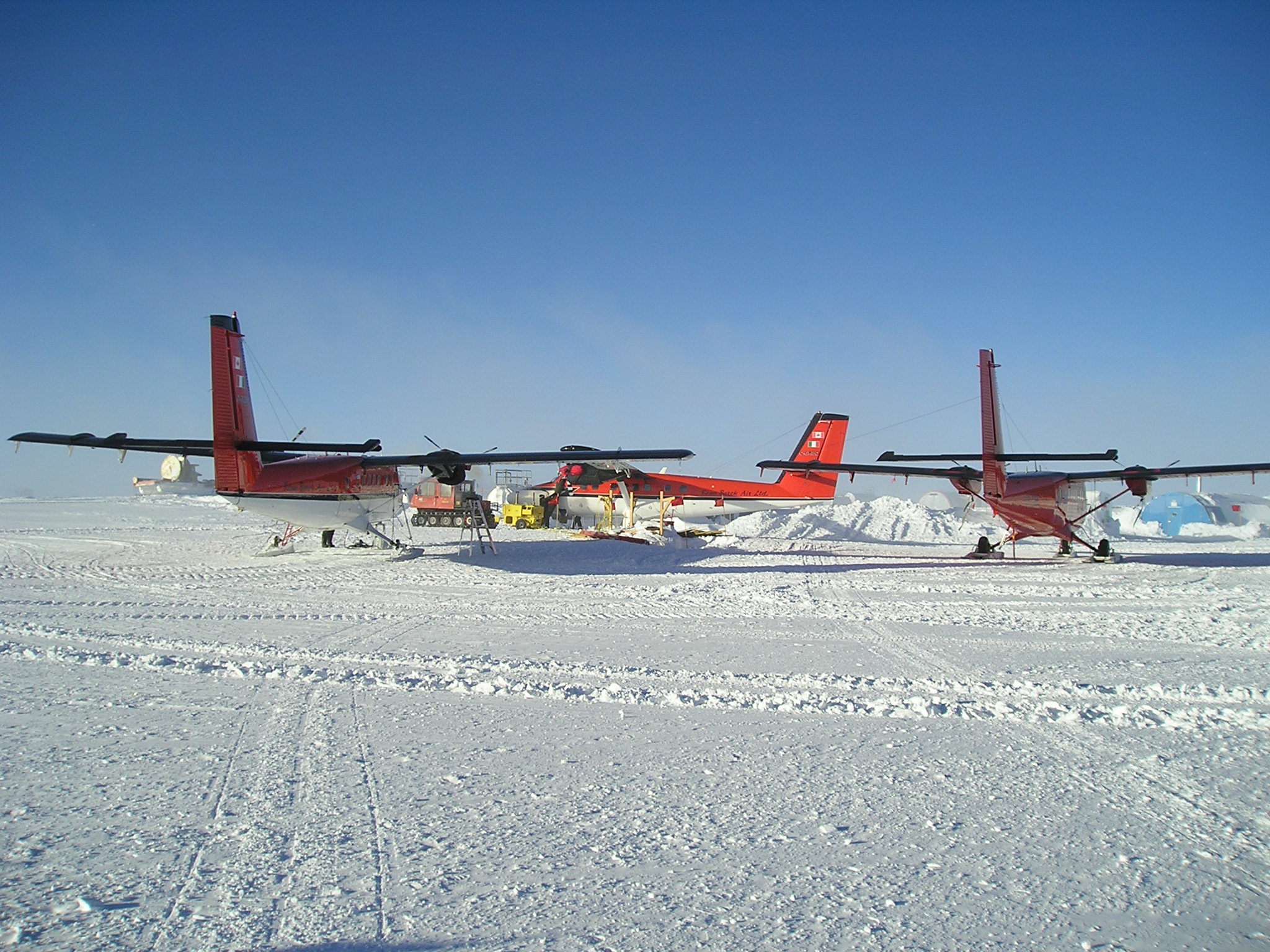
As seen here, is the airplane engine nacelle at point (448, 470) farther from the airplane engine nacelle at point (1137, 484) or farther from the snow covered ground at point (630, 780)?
the airplane engine nacelle at point (1137, 484)

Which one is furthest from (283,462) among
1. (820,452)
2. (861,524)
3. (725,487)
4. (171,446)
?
(861,524)

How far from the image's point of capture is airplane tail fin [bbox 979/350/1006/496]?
17.8 m

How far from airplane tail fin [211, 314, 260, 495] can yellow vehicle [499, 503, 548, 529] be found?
20.5 m

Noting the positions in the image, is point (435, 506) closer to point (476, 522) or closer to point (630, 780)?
point (476, 522)

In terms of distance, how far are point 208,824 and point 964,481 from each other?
21.2 m

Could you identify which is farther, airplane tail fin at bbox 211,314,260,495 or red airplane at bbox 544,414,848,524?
red airplane at bbox 544,414,848,524

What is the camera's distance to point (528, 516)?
36.2m

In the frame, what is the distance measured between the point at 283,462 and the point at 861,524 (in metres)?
26.2

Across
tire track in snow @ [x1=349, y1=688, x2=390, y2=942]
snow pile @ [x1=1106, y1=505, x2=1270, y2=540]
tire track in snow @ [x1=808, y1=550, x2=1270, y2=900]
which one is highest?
tire track in snow @ [x1=349, y1=688, x2=390, y2=942]

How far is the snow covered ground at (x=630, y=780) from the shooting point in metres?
2.80

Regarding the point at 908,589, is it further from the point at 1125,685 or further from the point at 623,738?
the point at 623,738

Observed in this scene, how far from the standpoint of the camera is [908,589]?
507 inches

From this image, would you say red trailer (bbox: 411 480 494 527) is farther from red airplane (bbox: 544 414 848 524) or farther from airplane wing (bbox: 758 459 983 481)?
airplane wing (bbox: 758 459 983 481)

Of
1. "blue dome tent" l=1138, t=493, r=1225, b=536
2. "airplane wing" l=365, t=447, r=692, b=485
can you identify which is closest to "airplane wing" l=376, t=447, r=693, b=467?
"airplane wing" l=365, t=447, r=692, b=485
